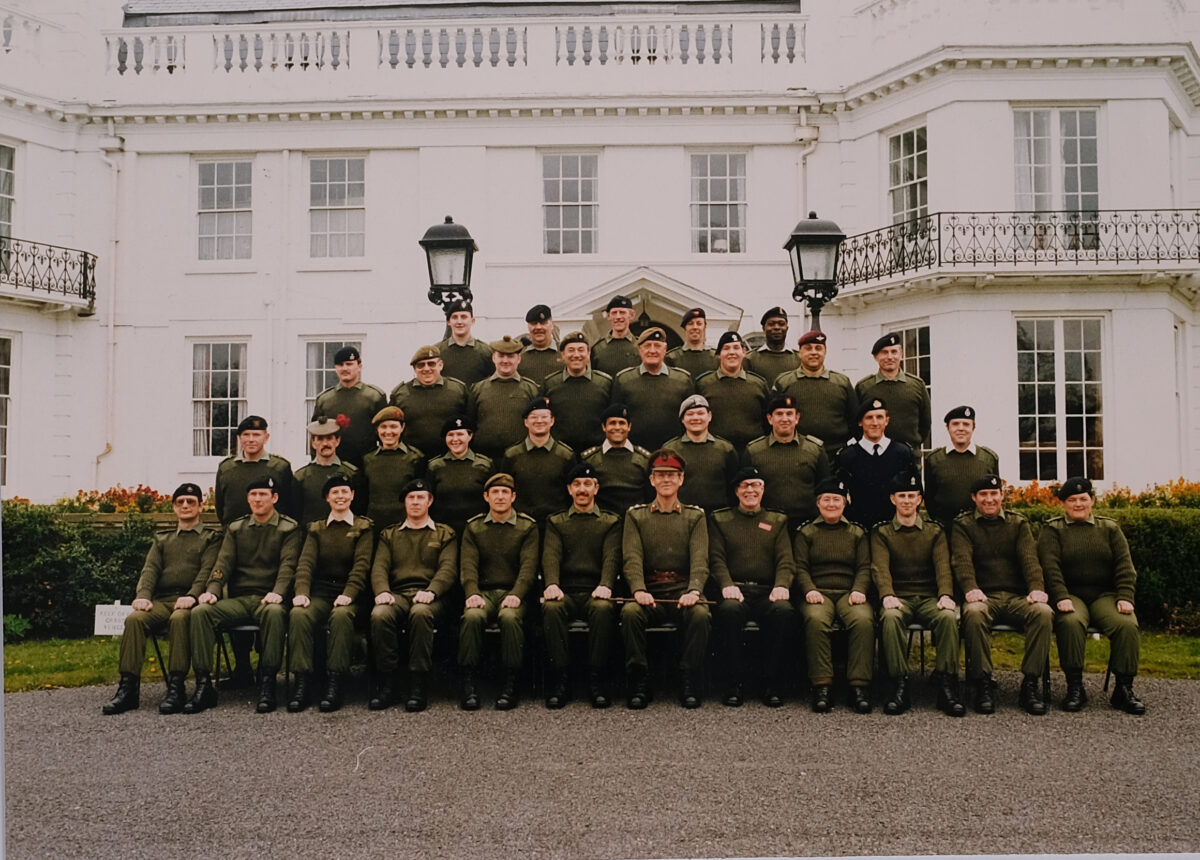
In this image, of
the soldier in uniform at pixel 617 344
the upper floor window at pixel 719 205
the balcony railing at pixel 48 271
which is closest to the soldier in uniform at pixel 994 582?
the upper floor window at pixel 719 205

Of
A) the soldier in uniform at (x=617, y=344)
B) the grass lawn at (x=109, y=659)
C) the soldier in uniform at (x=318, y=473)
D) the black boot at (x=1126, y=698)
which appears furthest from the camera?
the soldier in uniform at (x=617, y=344)

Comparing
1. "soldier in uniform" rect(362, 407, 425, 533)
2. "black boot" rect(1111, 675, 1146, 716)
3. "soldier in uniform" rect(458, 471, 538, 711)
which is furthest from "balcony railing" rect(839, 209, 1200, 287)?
"soldier in uniform" rect(362, 407, 425, 533)

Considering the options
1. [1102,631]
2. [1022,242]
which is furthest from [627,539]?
[1022,242]

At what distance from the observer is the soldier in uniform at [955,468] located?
4.12 metres

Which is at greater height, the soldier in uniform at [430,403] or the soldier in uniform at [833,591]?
the soldier in uniform at [430,403]

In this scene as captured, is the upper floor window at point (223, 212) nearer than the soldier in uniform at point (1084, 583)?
No

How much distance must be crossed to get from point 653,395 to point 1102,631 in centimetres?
218

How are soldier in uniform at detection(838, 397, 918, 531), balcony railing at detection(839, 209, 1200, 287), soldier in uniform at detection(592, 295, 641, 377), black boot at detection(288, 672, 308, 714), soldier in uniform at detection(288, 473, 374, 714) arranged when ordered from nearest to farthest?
1. balcony railing at detection(839, 209, 1200, 287)
2. black boot at detection(288, 672, 308, 714)
3. soldier in uniform at detection(288, 473, 374, 714)
4. soldier in uniform at detection(838, 397, 918, 531)
5. soldier in uniform at detection(592, 295, 641, 377)

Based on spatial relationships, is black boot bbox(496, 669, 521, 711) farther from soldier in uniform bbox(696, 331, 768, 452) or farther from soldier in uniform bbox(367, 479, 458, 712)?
soldier in uniform bbox(696, 331, 768, 452)

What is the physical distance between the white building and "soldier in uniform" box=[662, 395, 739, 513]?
1.50 ft

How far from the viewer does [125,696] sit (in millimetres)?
3811

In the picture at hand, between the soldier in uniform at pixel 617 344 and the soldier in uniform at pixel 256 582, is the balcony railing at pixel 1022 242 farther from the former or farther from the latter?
the soldier in uniform at pixel 256 582

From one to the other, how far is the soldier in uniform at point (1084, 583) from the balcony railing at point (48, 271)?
4045mm

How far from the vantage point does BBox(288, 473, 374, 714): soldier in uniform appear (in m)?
4.01
